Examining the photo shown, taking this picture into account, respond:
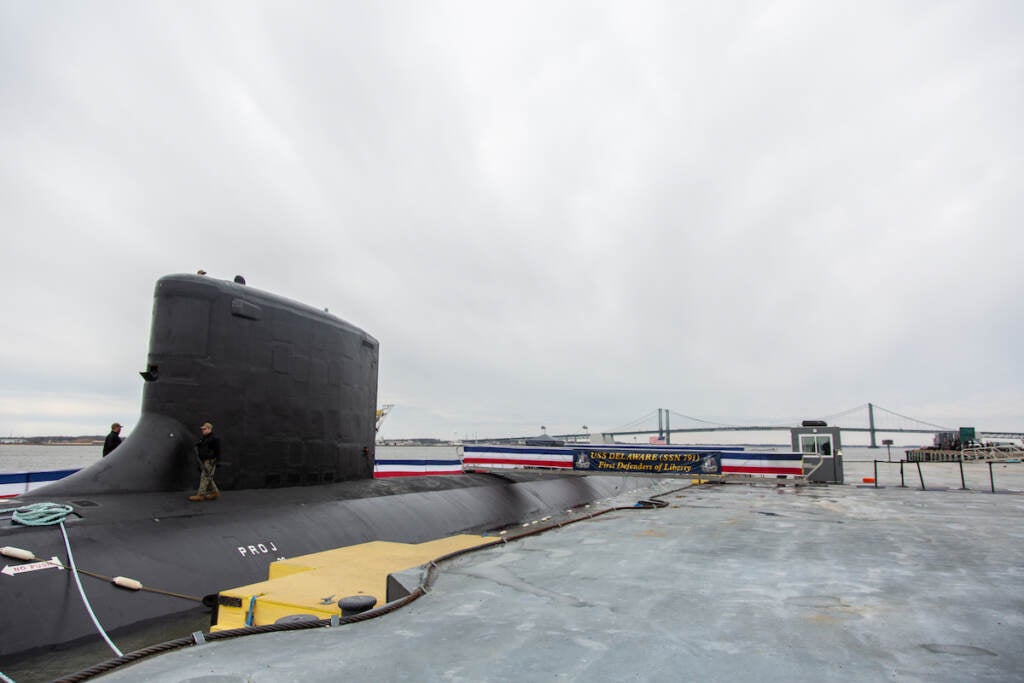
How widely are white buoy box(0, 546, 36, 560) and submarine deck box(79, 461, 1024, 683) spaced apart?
3.98m

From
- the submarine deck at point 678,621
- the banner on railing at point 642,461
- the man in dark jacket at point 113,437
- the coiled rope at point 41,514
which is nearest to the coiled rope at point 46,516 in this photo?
the coiled rope at point 41,514

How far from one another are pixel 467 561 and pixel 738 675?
3.13 meters

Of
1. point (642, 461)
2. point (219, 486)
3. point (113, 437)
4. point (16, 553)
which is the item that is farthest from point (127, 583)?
point (642, 461)

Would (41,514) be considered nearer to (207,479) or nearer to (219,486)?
(207,479)

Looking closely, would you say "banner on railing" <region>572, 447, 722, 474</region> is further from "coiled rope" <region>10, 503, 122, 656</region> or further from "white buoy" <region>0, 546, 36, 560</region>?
"white buoy" <region>0, 546, 36, 560</region>

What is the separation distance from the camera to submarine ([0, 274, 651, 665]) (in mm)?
5859

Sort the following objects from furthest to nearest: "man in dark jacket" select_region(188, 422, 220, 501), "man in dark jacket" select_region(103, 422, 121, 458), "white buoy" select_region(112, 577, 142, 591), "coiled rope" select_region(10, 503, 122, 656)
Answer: "man in dark jacket" select_region(103, 422, 121, 458), "man in dark jacket" select_region(188, 422, 220, 501), "coiled rope" select_region(10, 503, 122, 656), "white buoy" select_region(112, 577, 142, 591)

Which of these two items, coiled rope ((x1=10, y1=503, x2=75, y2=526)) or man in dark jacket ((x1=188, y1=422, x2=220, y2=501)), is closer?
coiled rope ((x1=10, y1=503, x2=75, y2=526))

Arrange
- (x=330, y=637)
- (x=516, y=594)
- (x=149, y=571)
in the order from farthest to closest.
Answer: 1. (x=149, y=571)
2. (x=516, y=594)
3. (x=330, y=637)

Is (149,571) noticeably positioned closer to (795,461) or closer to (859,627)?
(859,627)

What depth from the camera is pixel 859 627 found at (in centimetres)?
364

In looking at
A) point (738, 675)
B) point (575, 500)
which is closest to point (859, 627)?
point (738, 675)

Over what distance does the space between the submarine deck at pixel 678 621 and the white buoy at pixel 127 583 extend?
3.28 m

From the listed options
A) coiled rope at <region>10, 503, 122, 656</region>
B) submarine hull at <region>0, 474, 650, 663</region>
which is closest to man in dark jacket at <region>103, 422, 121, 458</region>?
submarine hull at <region>0, 474, 650, 663</region>
